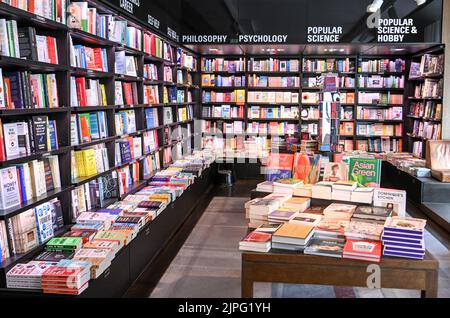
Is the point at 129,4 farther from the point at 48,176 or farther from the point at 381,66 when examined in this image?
the point at 381,66

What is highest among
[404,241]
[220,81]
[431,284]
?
[220,81]

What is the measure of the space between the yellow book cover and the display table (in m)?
2.29

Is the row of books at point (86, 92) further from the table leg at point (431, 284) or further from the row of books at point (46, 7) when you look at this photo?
the table leg at point (431, 284)

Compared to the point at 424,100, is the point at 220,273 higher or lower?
lower

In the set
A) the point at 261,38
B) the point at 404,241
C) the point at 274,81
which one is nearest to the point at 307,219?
the point at 404,241

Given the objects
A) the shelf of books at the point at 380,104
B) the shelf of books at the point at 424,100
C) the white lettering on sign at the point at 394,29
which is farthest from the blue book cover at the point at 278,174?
the shelf of books at the point at 380,104

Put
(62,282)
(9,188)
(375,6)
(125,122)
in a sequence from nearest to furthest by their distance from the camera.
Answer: (62,282)
(9,188)
(125,122)
(375,6)

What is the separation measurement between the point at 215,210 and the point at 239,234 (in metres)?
1.46

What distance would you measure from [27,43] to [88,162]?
1407 mm

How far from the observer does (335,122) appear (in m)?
6.36

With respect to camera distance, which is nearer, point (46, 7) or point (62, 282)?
point (62, 282)

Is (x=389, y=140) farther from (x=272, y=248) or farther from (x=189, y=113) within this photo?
(x=272, y=248)

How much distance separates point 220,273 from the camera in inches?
189

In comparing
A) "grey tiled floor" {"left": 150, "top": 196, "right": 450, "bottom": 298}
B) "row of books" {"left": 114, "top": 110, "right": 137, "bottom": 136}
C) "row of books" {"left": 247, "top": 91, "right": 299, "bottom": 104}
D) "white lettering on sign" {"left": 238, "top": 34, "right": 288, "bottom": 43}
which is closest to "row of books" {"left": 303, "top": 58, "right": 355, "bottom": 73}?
"row of books" {"left": 247, "top": 91, "right": 299, "bottom": 104}
